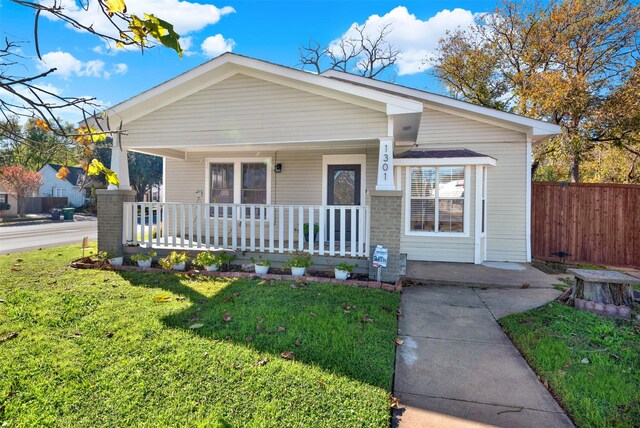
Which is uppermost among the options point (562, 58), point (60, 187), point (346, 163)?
point (562, 58)


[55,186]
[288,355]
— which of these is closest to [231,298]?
[288,355]

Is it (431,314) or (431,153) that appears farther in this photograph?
(431,153)

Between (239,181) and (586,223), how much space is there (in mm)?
9614

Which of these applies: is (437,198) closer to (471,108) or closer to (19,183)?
(471,108)

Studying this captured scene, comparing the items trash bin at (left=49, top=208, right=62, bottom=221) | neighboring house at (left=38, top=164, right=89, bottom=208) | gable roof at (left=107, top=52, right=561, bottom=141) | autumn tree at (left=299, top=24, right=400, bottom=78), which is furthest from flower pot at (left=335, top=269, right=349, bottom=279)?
neighboring house at (left=38, top=164, right=89, bottom=208)

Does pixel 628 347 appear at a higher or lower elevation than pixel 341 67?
lower

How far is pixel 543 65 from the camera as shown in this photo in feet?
39.0

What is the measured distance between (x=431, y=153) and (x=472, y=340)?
540 cm

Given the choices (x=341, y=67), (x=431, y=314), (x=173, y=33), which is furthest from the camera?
(x=341, y=67)

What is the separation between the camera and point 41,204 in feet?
95.2

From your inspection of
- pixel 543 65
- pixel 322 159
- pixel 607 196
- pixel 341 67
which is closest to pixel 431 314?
pixel 322 159

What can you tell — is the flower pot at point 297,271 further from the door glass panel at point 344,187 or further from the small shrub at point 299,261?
the door glass panel at point 344,187

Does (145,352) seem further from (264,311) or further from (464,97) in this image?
(464,97)

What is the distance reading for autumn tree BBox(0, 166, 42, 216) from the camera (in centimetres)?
2358
